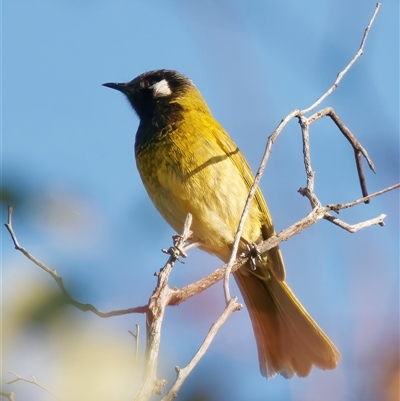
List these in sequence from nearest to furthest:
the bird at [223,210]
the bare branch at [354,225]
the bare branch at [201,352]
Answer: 1. the bare branch at [201,352]
2. the bare branch at [354,225]
3. the bird at [223,210]

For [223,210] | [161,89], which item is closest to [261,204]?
[223,210]

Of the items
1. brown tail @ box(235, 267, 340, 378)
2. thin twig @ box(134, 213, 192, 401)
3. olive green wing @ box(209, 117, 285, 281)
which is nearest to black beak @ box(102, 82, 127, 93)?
olive green wing @ box(209, 117, 285, 281)

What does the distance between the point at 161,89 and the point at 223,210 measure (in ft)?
5.33

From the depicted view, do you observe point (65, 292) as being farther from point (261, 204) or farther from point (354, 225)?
point (261, 204)

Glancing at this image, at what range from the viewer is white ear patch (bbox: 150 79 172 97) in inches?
208

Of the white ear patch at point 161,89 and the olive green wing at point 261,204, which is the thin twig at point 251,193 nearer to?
the olive green wing at point 261,204

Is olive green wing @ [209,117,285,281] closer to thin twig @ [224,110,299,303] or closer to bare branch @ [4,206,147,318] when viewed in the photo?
thin twig @ [224,110,299,303]

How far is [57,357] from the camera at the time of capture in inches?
61.6

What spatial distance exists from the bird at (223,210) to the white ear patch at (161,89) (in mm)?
385

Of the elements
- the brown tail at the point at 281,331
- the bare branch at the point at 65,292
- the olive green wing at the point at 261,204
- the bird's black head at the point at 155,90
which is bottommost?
the brown tail at the point at 281,331

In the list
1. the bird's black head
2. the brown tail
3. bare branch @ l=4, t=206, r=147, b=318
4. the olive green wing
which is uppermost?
the bird's black head

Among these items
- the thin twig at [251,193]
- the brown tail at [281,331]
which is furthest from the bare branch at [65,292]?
the brown tail at [281,331]

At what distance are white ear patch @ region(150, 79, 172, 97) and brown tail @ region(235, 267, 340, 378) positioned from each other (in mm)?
1562

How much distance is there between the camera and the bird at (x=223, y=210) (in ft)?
13.5
